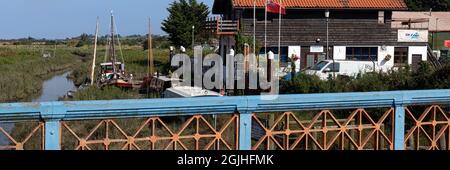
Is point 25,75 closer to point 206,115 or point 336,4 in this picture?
point 336,4

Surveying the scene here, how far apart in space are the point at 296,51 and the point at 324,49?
62.4 inches

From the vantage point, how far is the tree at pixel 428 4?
236ft

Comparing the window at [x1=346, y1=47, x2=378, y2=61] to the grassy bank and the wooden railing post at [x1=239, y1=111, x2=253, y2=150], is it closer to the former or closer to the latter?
the grassy bank

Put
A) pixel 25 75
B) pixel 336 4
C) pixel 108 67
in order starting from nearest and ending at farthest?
pixel 336 4, pixel 108 67, pixel 25 75

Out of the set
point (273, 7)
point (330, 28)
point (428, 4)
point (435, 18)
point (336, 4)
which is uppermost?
point (428, 4)

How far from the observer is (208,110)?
505 centimetres

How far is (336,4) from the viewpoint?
34750 millimetres

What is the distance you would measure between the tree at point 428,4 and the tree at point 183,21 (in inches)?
1083

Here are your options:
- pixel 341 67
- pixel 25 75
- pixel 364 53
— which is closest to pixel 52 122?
pixel 341 67

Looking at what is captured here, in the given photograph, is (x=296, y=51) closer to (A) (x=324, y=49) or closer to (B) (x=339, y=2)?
(A) (x=324, y=49)

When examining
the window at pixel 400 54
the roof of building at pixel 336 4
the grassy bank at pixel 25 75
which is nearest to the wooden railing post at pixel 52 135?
the roof of building at pixel 336 4

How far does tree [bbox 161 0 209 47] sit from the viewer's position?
51.9 meters

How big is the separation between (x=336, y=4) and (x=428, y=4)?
140 feet
